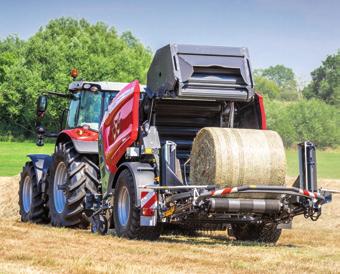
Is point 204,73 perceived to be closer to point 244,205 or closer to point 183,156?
point 183,156

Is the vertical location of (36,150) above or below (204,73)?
above

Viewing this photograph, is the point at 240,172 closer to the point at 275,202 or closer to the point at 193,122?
the point at 275,202

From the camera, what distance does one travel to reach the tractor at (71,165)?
1387 cm

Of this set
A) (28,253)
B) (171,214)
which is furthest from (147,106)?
(28,253)

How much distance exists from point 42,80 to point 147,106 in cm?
6471

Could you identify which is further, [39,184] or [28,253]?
[39,184]

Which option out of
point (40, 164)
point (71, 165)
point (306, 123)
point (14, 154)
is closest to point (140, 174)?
point (71, 165)

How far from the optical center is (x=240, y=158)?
10.5 metres

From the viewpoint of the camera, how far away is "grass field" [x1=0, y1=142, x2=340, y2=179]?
29.5 metres

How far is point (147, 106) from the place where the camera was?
1230 cm

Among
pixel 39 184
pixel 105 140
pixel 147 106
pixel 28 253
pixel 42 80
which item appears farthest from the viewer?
pixel 42 80

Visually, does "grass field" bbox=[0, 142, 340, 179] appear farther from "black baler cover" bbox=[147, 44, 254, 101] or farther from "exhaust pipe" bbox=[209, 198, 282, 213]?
"exhaust pipe" bbox=[209, 198, 282, 213]

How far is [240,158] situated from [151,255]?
77.4 inches

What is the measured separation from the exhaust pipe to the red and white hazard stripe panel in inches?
36.8
